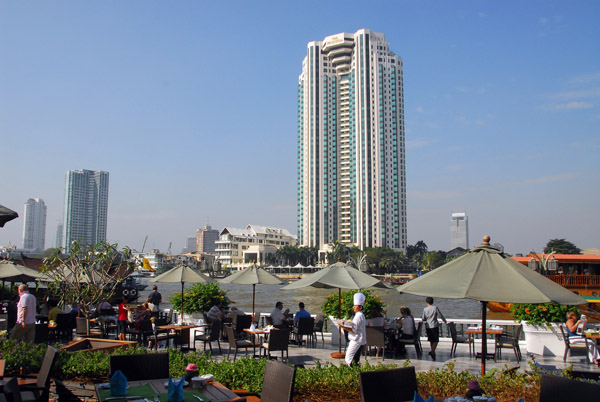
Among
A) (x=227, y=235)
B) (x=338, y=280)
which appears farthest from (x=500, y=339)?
(x=227, y=235)

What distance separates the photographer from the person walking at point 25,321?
31.1ft

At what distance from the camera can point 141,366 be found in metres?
5.44

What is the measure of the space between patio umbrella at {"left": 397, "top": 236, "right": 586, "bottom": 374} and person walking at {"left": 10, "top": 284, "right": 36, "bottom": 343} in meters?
7.65

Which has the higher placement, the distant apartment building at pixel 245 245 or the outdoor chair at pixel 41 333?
the distant apartment building at pixel 245 245

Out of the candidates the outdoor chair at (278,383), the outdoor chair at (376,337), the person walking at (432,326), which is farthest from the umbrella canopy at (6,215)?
the person walking at (432,326)

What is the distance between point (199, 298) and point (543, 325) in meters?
9.63

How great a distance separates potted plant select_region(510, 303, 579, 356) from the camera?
11.6 metres

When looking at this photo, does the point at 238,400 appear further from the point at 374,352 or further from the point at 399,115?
the point at 399,115

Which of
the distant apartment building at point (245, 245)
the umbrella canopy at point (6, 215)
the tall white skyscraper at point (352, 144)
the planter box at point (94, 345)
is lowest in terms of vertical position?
the planter box at point (94, 345)

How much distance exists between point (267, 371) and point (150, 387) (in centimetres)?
119

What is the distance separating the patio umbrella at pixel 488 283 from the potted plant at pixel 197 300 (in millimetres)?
10199

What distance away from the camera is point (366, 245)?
461 ft

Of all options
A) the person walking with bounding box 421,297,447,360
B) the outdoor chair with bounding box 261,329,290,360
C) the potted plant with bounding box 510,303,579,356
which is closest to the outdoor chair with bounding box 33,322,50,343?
the outdoor chair with bounding box 261,329,290,360

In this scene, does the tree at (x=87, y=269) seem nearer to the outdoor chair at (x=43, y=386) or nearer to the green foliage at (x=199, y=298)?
the green foliage at (x=199, y=298)
